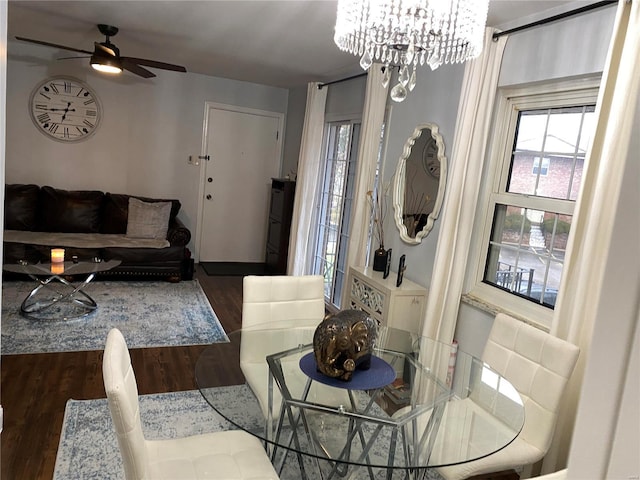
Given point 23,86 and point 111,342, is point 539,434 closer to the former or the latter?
point 111,342

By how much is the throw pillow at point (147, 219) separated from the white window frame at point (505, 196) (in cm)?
365

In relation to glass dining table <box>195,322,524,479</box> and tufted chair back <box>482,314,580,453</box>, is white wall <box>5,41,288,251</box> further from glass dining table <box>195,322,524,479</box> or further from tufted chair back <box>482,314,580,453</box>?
tufted chair back <box>482,314,580,453</box>

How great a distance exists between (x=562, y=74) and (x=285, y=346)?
191cm

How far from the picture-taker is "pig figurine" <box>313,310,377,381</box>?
5.37ft

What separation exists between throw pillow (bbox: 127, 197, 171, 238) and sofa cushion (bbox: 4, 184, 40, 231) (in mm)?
963

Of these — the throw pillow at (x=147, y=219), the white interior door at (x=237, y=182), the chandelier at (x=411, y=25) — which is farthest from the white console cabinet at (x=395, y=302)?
the white interior door at (x=237, y=182)

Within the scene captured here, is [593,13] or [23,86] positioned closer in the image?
[593,13]

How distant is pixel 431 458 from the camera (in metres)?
1.53

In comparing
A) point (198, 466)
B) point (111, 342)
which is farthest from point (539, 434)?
point (111, 342)

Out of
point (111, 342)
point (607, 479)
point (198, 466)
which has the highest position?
point (607, 479)

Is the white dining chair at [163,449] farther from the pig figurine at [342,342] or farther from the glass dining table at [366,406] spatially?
the pig figurine at [342,342]

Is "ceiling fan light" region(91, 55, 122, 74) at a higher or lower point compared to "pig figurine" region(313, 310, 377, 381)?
higher

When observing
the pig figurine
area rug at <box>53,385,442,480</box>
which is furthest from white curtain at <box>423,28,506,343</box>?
the pig figurine

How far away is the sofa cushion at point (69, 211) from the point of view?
5125 mm
